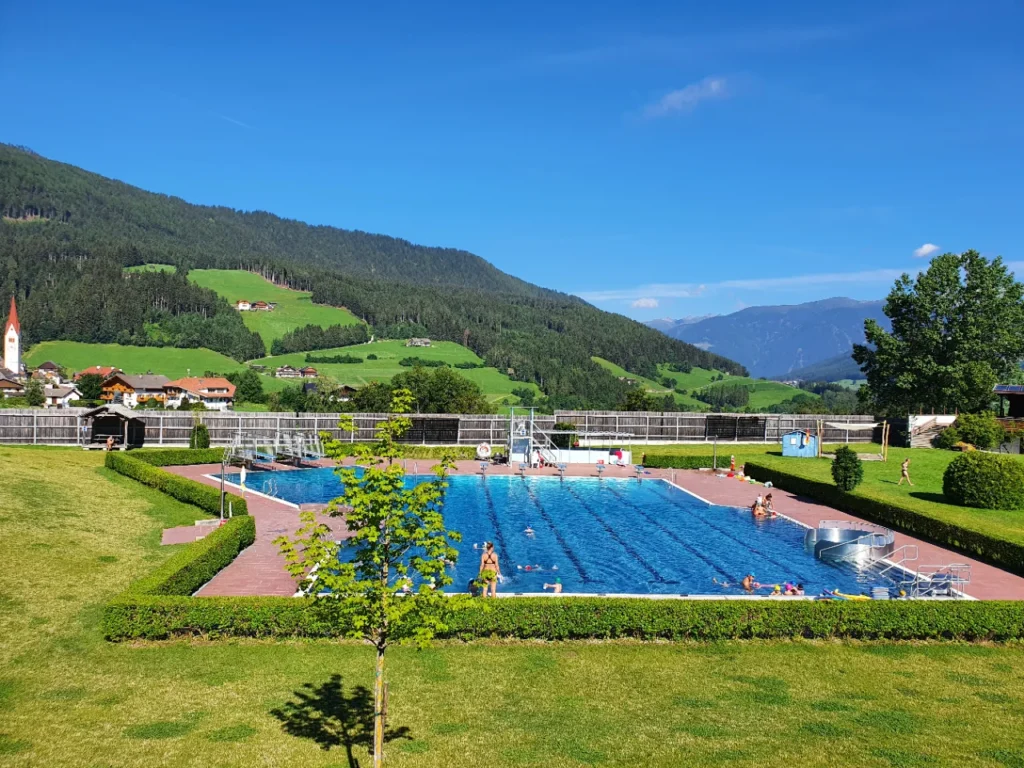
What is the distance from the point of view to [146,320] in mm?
133000

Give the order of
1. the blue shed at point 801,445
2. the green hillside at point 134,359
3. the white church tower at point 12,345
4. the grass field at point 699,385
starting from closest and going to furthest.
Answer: the blue shed at point 801,445, the green hillside at point 134,359, the white church tower at point 12,345, the grass field at point 699,385

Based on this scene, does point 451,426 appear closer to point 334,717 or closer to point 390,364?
point 334,717

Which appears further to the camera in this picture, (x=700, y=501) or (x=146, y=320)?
(x=146, y=320)

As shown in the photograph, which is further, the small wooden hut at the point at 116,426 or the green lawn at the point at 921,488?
the small wooden hut at the point at 116,426

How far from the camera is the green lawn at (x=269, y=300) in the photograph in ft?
479

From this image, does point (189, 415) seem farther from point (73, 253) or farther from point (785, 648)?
point (73, 253)

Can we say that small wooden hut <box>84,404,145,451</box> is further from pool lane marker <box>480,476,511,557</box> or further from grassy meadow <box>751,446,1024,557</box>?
grassy meadow <box>751,446,1024,557</box>

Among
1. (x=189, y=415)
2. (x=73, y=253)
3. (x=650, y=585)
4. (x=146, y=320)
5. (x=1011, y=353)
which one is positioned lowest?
(x=650, y=585)

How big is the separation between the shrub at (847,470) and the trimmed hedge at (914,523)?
413 millimetres

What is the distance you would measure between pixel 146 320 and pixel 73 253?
48.7m

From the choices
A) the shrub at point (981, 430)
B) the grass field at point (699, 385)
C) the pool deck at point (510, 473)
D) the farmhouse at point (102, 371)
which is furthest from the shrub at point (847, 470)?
the farmhouse at point (102, 371)

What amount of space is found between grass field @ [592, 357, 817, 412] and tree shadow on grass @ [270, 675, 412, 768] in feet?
379

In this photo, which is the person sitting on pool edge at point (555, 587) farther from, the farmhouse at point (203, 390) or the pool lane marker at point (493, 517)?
the farmhouse at point (203, 390)

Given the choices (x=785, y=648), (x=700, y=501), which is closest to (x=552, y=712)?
(x=785, y=648)
